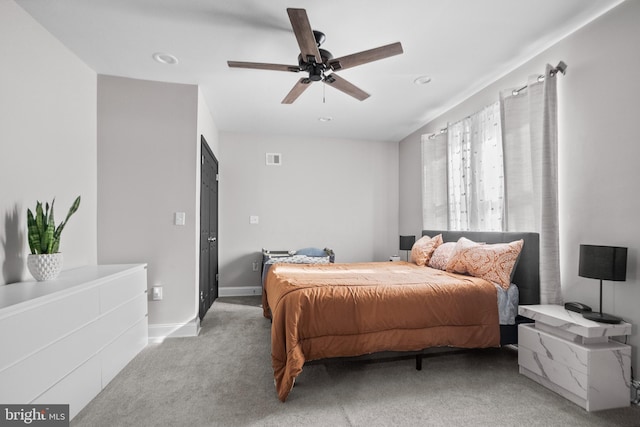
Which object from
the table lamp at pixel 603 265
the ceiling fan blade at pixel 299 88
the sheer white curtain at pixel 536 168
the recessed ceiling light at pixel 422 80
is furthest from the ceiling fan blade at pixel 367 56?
the table lamp at pixel 603 265

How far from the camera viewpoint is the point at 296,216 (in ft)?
16.5

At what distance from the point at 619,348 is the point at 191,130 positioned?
12.5 feet

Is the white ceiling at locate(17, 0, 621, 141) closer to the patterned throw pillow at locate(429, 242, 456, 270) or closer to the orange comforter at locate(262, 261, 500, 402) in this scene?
the patterned throw pillow at locate(429, 242, 456, 270)

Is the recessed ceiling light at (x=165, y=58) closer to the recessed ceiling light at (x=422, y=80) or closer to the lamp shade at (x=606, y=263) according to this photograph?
the recessed ceiling light at (x=422, y=80)

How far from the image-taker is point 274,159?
4.98 m

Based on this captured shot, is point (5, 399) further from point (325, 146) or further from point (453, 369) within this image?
point (325, 146)

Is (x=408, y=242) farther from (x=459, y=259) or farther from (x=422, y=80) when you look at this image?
(x=422, y=80)

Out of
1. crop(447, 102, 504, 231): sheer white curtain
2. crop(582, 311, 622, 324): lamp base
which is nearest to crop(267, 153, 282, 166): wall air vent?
crop(447, 102, 504, 231): sheer white curtain

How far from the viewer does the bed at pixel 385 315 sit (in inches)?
78.7

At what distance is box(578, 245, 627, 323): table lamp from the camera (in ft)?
5.97

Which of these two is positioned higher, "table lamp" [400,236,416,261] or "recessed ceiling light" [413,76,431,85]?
"recessed ceiling light" [413,76,431,85]

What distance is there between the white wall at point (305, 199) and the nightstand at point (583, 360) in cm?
326

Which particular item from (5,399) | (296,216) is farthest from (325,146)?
(5,399)

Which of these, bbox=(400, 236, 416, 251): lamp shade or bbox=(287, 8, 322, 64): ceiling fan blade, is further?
bbox=(400, 236, 416, 251): lamp shade
